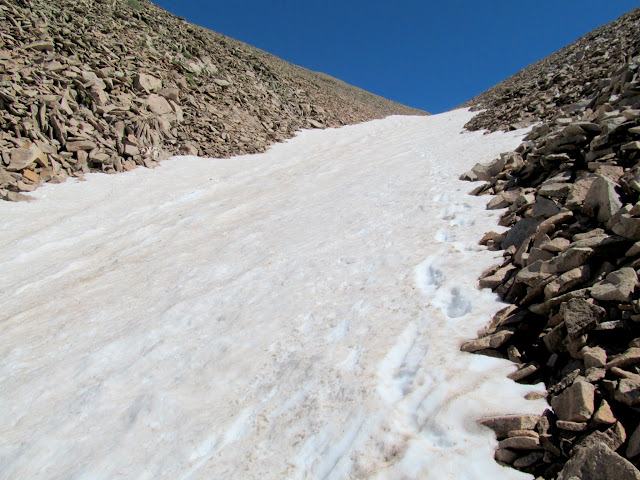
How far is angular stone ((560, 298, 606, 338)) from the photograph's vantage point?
112 inches

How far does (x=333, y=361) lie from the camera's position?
3.69 meters

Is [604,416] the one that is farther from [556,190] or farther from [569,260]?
[556,190]

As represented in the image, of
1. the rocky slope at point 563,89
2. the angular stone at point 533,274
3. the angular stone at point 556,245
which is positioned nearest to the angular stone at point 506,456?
the angular stone at point 533,274

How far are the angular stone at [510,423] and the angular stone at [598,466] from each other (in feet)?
1.16

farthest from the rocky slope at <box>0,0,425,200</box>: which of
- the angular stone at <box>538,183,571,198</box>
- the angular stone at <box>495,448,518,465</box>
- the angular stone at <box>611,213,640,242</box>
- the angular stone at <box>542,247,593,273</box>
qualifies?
the angular stone at <box>611,213,640,242</box>

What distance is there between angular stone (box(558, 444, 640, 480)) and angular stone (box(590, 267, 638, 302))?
4.27ft

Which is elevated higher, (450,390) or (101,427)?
(450,390)

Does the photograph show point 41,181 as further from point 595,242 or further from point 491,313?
point 595,242

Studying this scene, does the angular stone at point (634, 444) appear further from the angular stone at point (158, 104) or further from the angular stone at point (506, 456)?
the angular stone at point (158, 104)

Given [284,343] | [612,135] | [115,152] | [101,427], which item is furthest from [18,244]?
[612,135]

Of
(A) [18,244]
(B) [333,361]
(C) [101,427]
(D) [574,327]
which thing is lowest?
(A) [18,244]

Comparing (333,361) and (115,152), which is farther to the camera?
(115,152)

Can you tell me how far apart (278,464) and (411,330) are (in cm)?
177

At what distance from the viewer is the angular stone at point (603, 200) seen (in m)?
3.91
